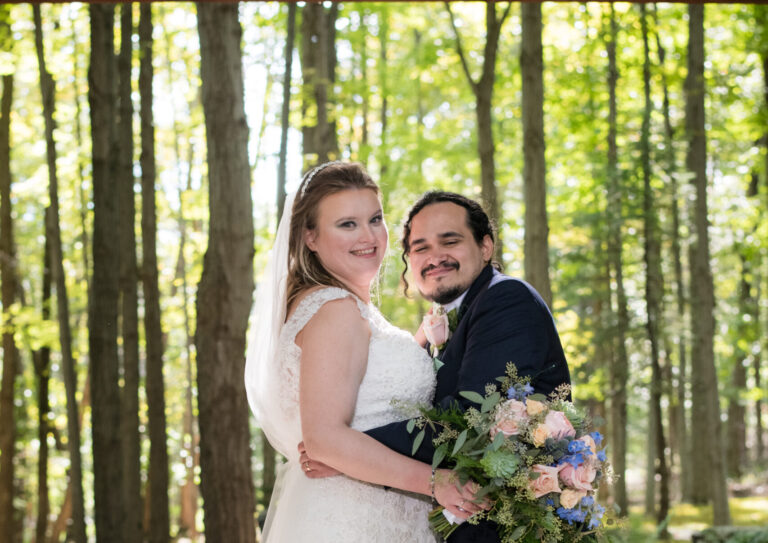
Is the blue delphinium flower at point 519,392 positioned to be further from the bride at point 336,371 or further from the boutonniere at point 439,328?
the boutonniere at point 439,328

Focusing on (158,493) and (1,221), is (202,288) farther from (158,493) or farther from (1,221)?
(1,221)

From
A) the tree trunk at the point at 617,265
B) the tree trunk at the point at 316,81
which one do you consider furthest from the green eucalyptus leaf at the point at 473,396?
the tree trunk at the point at 617,265

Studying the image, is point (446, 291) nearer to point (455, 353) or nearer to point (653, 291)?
point (455, 353)

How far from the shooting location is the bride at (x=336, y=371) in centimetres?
342

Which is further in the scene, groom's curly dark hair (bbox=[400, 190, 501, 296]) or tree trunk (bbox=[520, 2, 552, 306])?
tree trunk (bbox=[520, 2, 552, 306])

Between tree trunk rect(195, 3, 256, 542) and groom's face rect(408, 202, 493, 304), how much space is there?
6.50ft

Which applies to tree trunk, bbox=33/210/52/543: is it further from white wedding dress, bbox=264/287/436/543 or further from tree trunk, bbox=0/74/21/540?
white wedding dress, bbox=264/287/436/543

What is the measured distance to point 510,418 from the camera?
3.08 meters

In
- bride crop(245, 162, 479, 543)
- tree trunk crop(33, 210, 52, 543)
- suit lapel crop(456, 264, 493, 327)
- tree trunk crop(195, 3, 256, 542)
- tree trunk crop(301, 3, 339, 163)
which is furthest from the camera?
tree trunk crop(33, 210, 52, 543)

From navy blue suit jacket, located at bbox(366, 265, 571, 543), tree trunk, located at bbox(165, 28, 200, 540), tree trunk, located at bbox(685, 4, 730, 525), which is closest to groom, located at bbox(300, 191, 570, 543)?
navy blue suit jacket, located at bbox(366, 265, 571, 543)

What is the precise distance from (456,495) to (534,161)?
5317mm

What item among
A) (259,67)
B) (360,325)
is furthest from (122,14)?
(360,325)

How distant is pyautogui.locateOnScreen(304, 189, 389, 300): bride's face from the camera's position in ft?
12.2

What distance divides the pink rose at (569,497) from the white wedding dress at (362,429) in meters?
0.78
